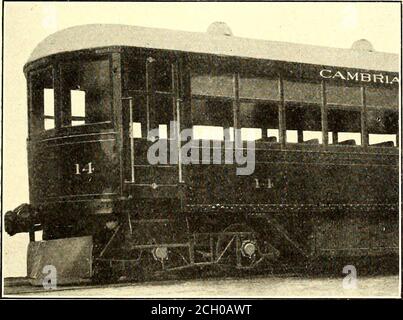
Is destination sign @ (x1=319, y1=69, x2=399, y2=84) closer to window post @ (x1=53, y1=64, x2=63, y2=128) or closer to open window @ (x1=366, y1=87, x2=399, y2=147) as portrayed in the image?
open window @ (x1=366, y1=87, x2=399, y2=147)

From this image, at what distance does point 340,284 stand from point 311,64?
3300mm

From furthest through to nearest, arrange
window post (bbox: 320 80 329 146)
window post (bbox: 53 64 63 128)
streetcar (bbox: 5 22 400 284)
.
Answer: window post (bbox: 320 80 329 146) → window post (bbox: 53 64 63 128) → streetcar (bbox: 5 22 400 284)

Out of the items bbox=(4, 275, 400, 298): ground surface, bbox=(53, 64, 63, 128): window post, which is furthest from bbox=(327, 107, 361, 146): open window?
bbox=(53, 64, 63, 128): window post

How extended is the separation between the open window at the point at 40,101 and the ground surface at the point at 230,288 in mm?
2250

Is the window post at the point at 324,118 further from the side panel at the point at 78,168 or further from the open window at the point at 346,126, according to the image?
the side panel at the point at 78,168

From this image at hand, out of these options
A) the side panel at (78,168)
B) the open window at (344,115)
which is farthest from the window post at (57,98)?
the open window at (344,115)

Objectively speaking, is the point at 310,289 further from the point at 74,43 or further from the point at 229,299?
the point at 74,43

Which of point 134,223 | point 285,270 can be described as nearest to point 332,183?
point 285,270

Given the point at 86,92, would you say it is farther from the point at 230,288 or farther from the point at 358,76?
the point at 358,76

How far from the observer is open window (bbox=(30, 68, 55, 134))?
38.5 ft

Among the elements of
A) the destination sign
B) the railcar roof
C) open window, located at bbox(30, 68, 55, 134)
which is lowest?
open window, located at bbox(30, 68, 55, 134)

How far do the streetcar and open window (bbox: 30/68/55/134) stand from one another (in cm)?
2

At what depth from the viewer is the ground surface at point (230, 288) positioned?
33.8ft

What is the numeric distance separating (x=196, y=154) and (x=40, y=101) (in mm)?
2400
